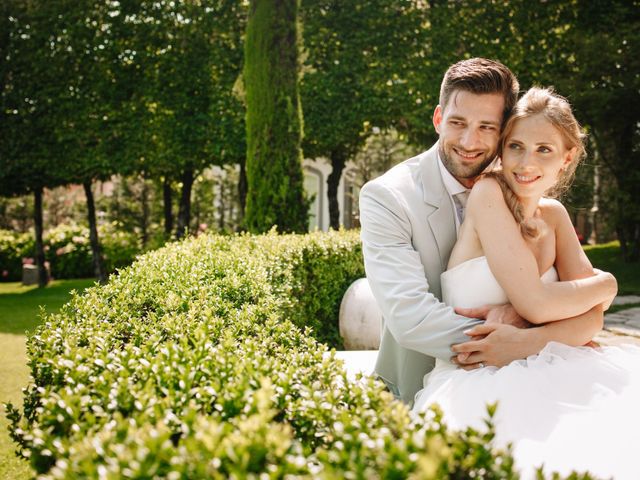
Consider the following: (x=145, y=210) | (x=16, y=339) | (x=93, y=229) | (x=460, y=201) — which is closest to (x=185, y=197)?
(x=93, y=229)

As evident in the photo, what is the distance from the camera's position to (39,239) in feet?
50.7

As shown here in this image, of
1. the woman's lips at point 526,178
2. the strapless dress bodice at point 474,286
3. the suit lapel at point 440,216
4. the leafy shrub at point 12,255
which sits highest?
the woman's lips at point 526,178

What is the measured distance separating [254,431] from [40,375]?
136 cm

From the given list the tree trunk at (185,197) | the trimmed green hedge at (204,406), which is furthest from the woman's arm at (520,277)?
the tree trunk at (185,197)

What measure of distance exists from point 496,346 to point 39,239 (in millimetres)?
15297

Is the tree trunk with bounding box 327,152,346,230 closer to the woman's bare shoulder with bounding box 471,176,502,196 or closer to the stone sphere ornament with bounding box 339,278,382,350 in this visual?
the stone sphere ornament with bounding box 339,278,382,350

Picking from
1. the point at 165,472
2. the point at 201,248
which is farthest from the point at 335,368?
the point at 201,248

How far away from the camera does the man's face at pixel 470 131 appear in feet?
10.8

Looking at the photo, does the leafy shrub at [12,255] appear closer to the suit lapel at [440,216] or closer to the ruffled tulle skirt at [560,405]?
the suit lapel at [440,216]

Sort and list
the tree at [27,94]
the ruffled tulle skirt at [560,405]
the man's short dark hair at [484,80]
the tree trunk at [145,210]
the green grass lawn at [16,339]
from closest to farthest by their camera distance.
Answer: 1. the ruffled tulle skirt at [560,405]
2. the man's short dark hair at [484,80]
3. the green grass lawn at [16,339]
4. the tree at [27,94]
5. the tree trunk at [145,210]

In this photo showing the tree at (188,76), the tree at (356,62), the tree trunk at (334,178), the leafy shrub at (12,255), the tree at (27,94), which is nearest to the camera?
the tree at (27,94)

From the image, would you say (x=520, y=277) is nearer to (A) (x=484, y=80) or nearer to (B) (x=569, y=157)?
(B) (x=569, y=157)

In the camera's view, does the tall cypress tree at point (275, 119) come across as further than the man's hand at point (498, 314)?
Yes

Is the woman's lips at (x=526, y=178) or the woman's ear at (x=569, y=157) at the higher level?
the woman's ear at (x=569, y=157)
